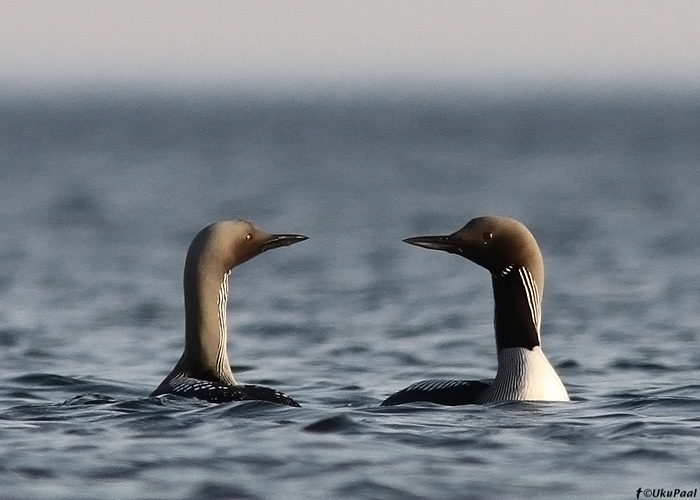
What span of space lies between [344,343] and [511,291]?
3.60m

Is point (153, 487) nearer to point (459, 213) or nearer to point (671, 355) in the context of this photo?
point (671, 355)

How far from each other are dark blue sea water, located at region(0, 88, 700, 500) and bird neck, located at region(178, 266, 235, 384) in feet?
1.91

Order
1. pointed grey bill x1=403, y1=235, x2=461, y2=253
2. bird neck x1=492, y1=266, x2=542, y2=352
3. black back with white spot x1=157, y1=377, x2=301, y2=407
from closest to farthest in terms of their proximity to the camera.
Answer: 1. black back with white spot x1=157, y1=377, x2=301, y2=407
2. bird neck x1=492, y1=266, x2=542, y2=352
3. pointed grey bill x1=403, y1=235, x2=461, y2=253

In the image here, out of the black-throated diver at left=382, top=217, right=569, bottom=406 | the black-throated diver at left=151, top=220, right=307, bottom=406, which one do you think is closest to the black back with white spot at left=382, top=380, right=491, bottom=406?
the black-throated diver at left=382, top=217, right=569, bottom=406

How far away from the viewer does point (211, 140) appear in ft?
221

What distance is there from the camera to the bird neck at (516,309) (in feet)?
30.9

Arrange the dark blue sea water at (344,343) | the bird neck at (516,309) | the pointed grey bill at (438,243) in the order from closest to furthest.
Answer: the dark blue sea water at (344,343) < the bird neck at (516,309) < the pointed grey bill at (438,243)

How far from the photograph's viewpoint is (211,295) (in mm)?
9828

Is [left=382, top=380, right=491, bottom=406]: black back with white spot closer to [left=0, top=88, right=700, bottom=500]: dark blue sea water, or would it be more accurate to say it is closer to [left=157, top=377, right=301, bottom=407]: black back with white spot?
[left=0, top=88, right=700, bottom=500]: dark blue sea water

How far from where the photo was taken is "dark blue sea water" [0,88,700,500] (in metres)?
7.53

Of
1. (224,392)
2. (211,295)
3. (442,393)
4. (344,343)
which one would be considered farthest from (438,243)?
(344,343)

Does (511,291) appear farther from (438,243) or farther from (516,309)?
(438,243)

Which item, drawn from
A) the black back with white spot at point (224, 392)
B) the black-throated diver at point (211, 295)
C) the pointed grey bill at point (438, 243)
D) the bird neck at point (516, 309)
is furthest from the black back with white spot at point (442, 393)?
the black-throated diver at point (211, 295)

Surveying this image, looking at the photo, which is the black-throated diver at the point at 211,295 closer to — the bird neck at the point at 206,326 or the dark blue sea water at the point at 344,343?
the bird neck at the point at 206,326
